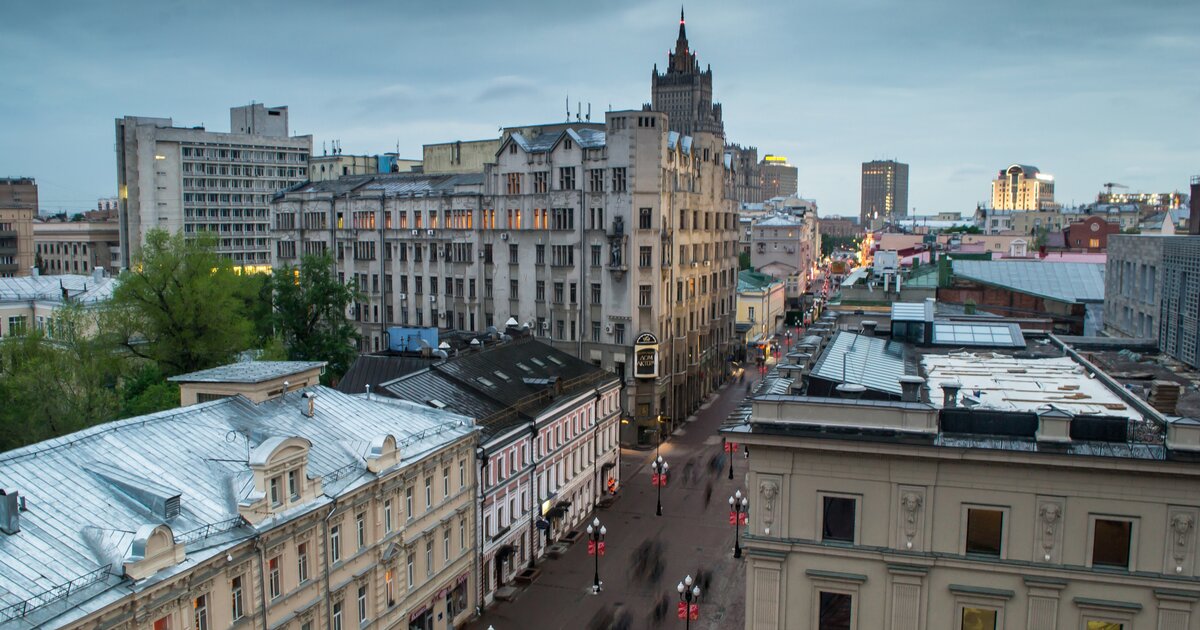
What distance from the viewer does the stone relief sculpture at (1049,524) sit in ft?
74.2

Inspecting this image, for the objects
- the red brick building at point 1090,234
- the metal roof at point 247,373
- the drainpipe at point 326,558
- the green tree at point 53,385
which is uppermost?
the red brick building at point 1090,234

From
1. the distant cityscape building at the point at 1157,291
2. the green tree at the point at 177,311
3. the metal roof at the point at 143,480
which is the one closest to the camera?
the metal roof at the point at 143,480

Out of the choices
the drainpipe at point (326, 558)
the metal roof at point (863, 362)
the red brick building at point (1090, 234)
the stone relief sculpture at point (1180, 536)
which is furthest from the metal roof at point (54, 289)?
the red brick building at point (1090, 234)

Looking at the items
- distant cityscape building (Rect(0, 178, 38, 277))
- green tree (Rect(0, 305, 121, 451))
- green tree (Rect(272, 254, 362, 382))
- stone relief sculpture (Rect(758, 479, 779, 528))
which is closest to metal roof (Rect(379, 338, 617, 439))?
green tree (Rect(0, 305, 121, 451))

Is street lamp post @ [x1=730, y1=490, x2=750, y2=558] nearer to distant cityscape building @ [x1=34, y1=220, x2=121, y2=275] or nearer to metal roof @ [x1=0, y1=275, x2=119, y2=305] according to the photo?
metal roof @ [x1=0, y1=275, x2=119, y2=305]

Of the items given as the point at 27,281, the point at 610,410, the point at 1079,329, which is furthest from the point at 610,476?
the point at 27,281

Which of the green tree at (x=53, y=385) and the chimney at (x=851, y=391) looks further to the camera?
the green tree at (x=53, y=385)

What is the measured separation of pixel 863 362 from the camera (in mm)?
30906

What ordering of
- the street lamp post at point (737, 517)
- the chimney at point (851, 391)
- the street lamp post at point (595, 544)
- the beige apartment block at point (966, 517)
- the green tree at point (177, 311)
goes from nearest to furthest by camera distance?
the beige apartment block at point (966, 517) → the chimney at point (851, 391) → the street lamp post at point (595, 544) → the street lamp post at point (737, 517) → the green tree at point (177, 311)

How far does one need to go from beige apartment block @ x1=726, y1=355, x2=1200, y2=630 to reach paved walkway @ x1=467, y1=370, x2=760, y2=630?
1468 cm

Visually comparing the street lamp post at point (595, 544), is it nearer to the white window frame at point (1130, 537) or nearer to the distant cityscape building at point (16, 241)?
the white window frame at point (1130, 537)

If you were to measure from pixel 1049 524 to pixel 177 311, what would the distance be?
47.1 metres

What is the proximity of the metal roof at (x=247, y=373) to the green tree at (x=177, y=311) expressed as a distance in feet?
58.7

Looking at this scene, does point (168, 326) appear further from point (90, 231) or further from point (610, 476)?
point (90, 231)
